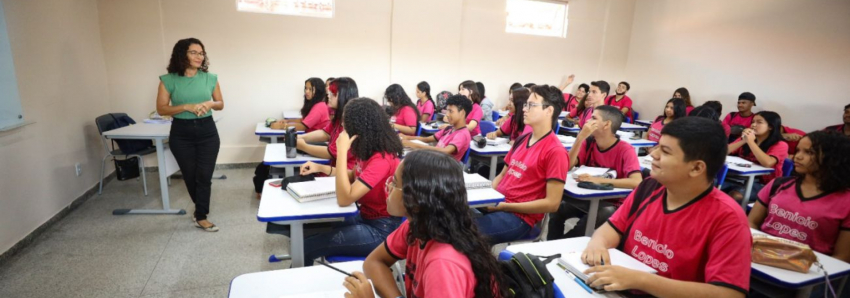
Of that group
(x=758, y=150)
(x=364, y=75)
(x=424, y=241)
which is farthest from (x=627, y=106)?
(x=424, y=241)

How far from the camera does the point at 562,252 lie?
1491 mm

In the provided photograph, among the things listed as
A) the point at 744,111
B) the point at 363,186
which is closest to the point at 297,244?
the point at 363,186

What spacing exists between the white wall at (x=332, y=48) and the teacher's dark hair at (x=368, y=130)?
3.65 m

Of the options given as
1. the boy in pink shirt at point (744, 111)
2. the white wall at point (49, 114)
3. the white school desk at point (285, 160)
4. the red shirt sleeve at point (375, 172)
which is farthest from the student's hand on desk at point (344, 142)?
the boy in pink shirt at point (744, 111)

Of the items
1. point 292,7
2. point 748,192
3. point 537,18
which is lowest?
point 748,192

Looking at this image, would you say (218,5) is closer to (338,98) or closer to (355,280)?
(338,98)

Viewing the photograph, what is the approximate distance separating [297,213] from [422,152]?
798mm

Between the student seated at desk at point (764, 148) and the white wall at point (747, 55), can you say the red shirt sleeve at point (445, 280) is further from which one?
the white wall at point (747, 55)

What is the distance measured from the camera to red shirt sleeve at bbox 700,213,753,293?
3.79 feet

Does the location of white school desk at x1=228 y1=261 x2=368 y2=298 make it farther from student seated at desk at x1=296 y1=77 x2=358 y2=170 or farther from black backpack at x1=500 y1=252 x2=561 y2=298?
student seated at desk at x1=296 y1=77 x2=358 y2=170

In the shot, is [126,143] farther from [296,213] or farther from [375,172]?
[375,172]

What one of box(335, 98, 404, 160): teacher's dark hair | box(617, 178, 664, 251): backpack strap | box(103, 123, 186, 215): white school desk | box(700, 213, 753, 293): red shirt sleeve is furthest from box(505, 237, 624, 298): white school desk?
box(103, 123, 186, 215): white school desk

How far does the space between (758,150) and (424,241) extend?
145 inches

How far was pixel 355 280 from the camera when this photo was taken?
3.67ft
